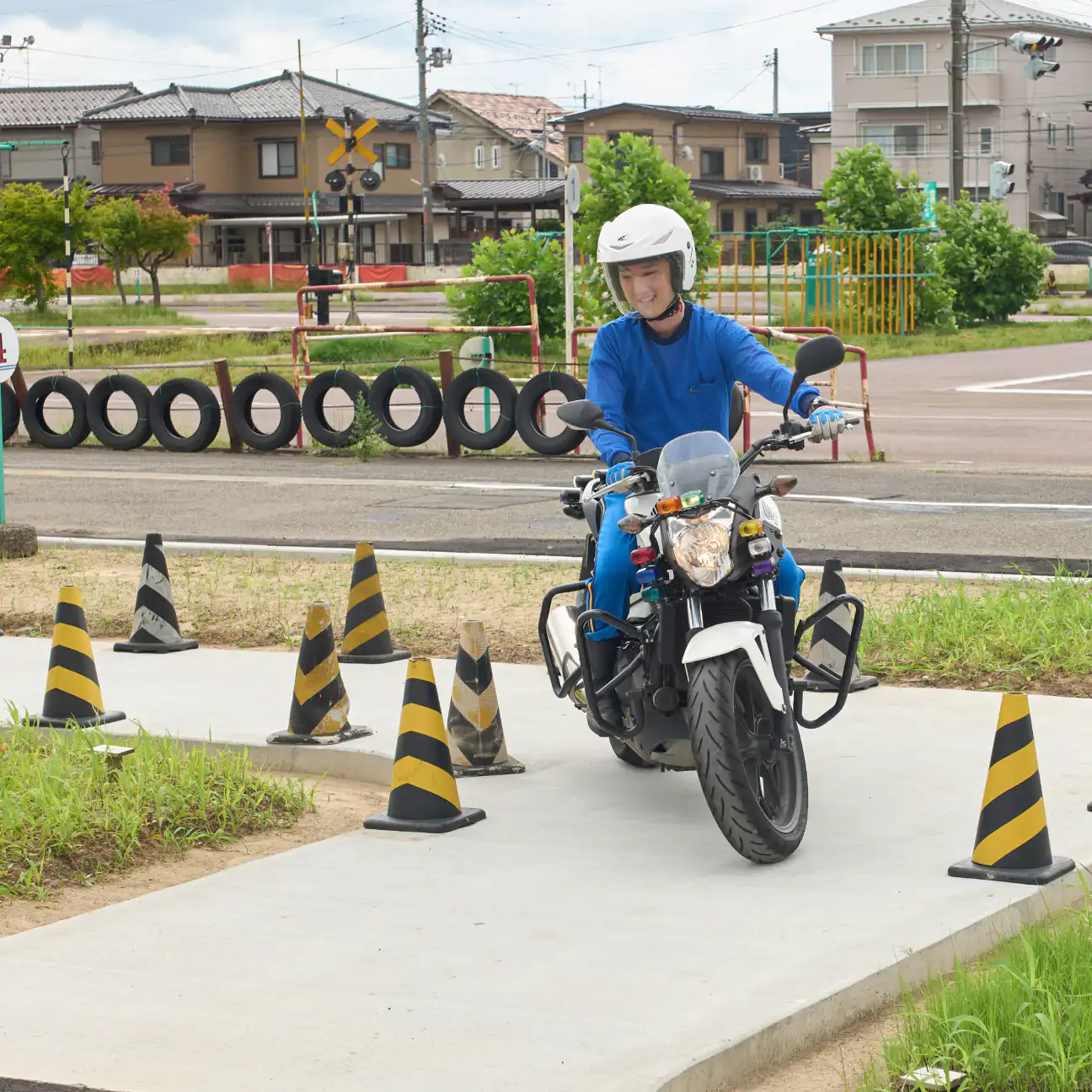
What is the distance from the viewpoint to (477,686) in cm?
629

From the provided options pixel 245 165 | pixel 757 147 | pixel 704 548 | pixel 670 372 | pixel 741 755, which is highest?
pixel 757 147

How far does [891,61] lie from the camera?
79875 millimetres

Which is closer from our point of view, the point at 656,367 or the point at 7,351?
the point at 656,367

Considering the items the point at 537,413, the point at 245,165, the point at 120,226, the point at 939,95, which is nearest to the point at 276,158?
the point at 245,165

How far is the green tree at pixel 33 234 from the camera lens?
42.2 m

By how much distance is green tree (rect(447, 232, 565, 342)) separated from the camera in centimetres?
2677

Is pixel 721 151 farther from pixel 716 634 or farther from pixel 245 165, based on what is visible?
pixel 716 634

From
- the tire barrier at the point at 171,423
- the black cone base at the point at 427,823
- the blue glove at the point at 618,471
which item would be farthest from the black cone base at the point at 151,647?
the tire barrier at the point at 171,423

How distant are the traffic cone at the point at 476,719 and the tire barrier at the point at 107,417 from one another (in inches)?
503

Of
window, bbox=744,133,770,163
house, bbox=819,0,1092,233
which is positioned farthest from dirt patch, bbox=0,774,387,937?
window, bbox=744,133,770,163

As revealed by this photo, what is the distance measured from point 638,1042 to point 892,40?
8003 centimetres

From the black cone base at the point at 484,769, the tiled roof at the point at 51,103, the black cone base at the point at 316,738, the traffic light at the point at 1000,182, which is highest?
the tiled roof at the point at 51,103

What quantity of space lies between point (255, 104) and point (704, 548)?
7954 cm

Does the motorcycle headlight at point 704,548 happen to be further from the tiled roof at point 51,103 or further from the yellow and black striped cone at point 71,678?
the tiled roof at point 51,103
